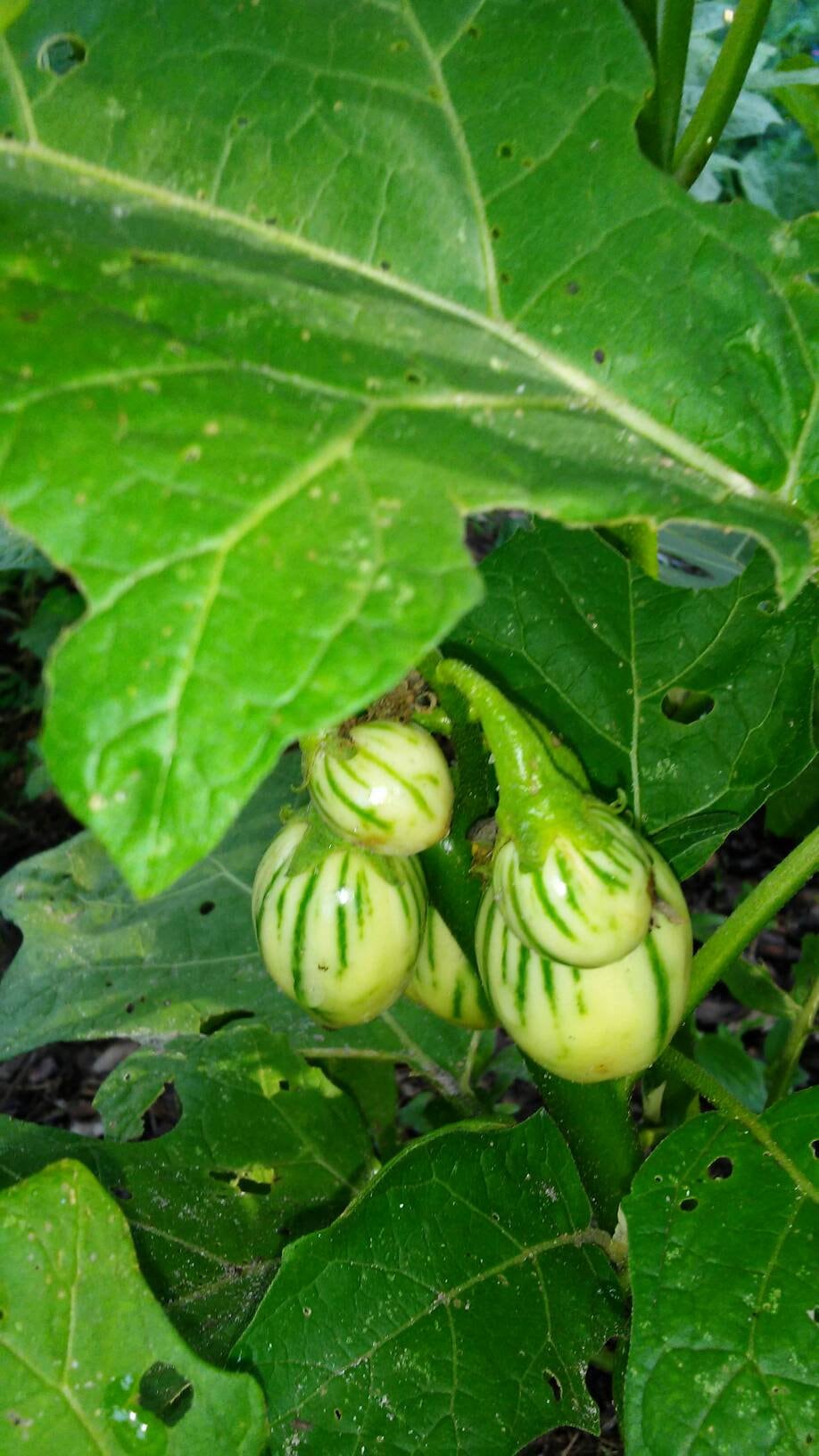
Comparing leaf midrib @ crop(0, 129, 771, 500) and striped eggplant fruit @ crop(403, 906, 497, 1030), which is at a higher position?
leaf midrib @ crop(0, 129, 771, 500)

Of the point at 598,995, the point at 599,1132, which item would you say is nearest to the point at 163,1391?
the point at 599,1132

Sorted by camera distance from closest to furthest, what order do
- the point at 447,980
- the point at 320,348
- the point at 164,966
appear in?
the point at 320,348
the point at 447,980
the point at 164,966

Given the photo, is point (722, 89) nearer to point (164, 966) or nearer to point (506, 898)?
point (506, 898)

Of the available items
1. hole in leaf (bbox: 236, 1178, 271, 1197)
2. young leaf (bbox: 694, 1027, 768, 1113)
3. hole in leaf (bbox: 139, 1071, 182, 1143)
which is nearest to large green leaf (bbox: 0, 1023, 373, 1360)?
hole in leaf (bbox: 236, 1178, 271, 1197)

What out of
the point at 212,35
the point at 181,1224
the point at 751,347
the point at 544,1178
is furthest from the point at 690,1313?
the point at 212,35

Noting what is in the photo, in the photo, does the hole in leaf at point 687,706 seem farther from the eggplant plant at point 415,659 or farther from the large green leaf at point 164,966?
the large green leaf at point 164,966

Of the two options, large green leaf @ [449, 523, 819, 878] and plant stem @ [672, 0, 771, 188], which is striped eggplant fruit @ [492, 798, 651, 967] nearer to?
large green leaf @ [449, 523, 819, 878]

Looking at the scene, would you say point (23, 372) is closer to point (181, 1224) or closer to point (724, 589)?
point (724, 589)
